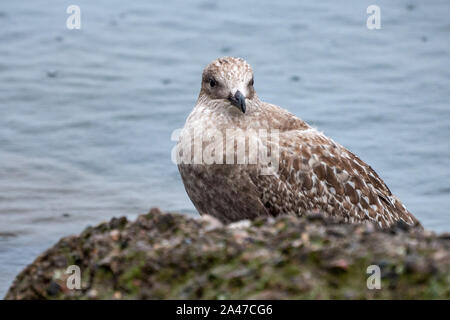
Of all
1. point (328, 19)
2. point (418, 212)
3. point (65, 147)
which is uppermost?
point (328, 19)

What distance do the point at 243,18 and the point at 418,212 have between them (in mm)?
6484

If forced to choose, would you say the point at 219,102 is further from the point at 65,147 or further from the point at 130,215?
the point at 65,147

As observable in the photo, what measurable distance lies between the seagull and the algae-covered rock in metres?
1.70

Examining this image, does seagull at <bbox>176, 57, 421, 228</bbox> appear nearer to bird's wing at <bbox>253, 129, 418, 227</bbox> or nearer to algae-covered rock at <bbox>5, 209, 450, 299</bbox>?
bird's wing at <bbox>253, 129, 418, 227</bbox>

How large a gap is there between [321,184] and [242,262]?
8.63 ft

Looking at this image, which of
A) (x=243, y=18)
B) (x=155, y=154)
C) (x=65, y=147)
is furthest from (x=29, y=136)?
(x=243, y=18)

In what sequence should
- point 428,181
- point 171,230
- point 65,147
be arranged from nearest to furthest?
point 171,230, point 428,181, point 65,147

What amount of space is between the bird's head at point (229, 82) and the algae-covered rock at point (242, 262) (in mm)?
2079

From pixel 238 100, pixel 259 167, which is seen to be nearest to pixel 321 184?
pixel 259 167

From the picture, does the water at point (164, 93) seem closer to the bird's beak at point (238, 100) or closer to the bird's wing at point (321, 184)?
the bird's wing at point (321, 184)

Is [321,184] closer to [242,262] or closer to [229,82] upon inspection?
[229,82]

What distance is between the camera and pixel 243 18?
1641cm

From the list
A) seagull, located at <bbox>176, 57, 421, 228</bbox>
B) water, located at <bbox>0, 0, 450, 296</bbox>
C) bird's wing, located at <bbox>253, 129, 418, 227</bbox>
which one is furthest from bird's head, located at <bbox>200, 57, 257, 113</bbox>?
water, located at <bbox>0, 0, 450, 296</bbox>
